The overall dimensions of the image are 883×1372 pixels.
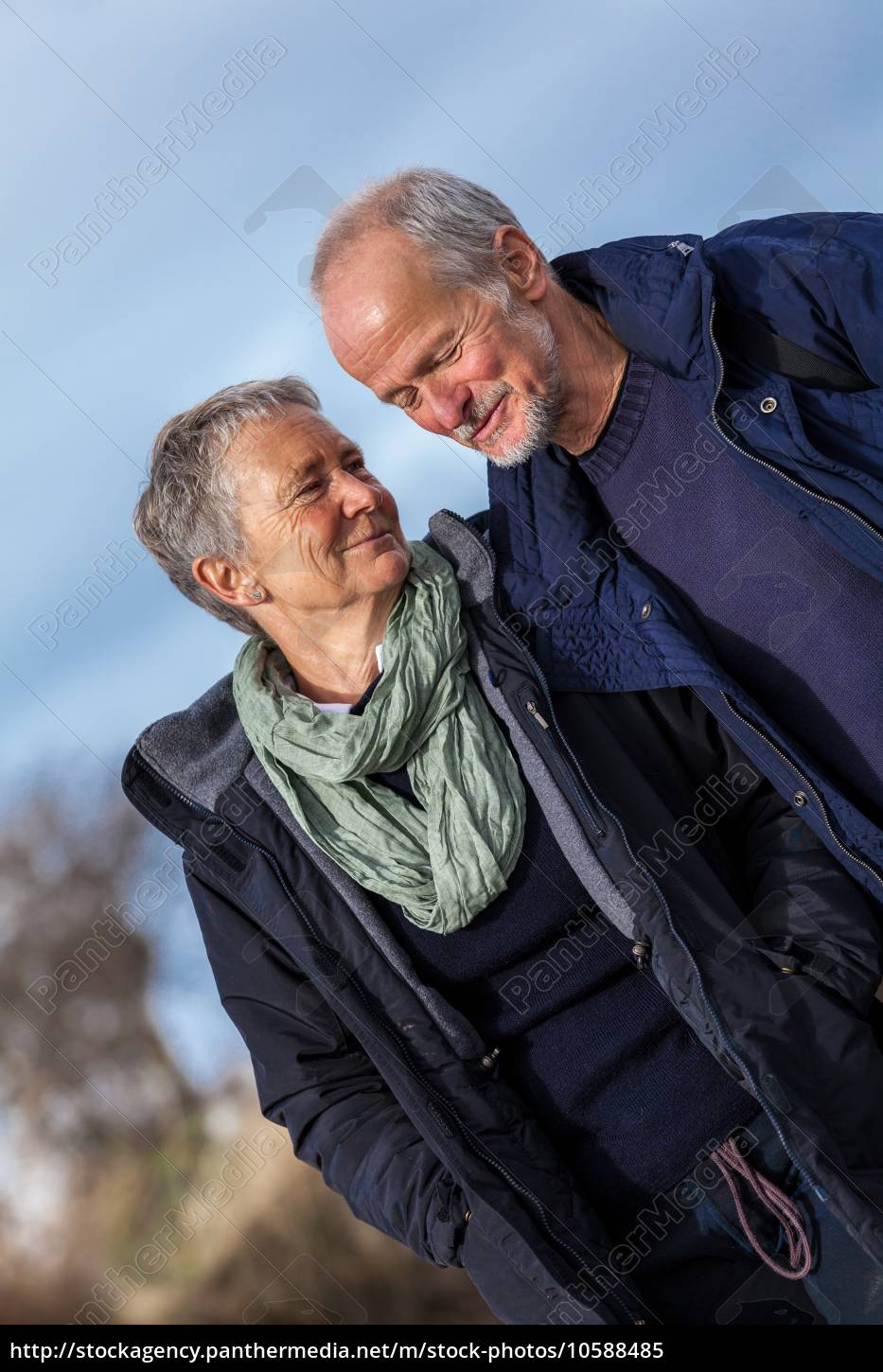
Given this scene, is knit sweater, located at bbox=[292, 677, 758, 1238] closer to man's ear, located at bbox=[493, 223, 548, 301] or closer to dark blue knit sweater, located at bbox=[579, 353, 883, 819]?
dark blue knit sweater, located at bbox=[579, 353, 883, 819]

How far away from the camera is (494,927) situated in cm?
199

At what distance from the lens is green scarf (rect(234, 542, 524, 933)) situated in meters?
1.94

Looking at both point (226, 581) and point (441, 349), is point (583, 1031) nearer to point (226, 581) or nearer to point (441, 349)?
point (226, 581)

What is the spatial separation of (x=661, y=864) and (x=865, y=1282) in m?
0.65

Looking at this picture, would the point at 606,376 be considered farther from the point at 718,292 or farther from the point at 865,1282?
the point at 865,1282

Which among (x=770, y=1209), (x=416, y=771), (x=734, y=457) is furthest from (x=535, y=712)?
(x=770, y=1209)

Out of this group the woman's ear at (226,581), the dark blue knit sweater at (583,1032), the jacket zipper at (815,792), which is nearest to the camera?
the jacket zipper at (815,792)

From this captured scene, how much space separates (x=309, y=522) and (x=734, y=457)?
28.3 inches

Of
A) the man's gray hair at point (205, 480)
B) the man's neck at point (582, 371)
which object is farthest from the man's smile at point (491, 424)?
the man's gray hair at point (205, 480)

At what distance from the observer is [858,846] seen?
1.78 meters

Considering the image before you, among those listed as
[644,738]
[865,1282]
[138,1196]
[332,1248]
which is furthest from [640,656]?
[138,1196]

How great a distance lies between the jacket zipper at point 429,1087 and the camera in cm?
178

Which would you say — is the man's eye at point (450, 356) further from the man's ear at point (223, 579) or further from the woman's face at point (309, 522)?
the man's ear at point (223, 579)

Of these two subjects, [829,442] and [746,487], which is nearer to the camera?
[829,442]
